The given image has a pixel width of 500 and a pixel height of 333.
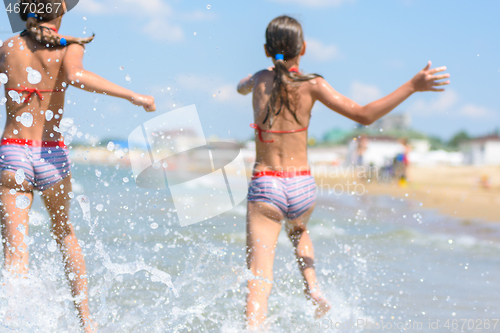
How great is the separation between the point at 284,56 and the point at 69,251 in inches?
62.4

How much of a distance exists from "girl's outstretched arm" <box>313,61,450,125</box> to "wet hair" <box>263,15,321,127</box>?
11cm

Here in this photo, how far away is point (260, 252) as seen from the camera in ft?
7.67

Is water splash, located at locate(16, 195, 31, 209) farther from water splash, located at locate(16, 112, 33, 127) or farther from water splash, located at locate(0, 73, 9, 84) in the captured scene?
water splash, located at locate(0, 73, 9, 84)

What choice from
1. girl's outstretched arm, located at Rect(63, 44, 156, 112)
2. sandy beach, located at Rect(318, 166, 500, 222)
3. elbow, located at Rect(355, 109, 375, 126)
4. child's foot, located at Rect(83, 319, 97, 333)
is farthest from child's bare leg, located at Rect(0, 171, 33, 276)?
sandy beach, located at Rect(318, 166, 500, 222)

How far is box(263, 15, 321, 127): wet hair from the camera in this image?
7.85ft

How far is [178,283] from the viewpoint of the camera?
3135 millimetres

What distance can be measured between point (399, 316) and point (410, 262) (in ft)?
5.60

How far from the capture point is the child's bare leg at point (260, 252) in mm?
2295

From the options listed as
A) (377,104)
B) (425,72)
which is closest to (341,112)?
(377,104)

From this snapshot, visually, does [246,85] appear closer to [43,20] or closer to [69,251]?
[43,20]

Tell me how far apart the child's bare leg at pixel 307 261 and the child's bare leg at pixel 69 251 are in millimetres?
1196

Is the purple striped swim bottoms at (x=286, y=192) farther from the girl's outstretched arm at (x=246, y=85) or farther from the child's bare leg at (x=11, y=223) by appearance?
the child's bare leg at (x=11, y=223)

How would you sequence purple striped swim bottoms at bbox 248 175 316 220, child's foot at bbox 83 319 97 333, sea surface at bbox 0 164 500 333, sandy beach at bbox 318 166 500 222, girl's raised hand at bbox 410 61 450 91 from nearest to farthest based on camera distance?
girl's raised hand at bbox 410 61 450 91 → purple striped swim bottoms at bbox 248 175 316 220 → child's foot at bbox 83 319 97 333 → sea surface at bbox 0 164 500 333 → sandy beach at bbox 318 166 500 222

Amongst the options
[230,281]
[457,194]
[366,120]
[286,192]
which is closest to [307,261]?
[230,281]
